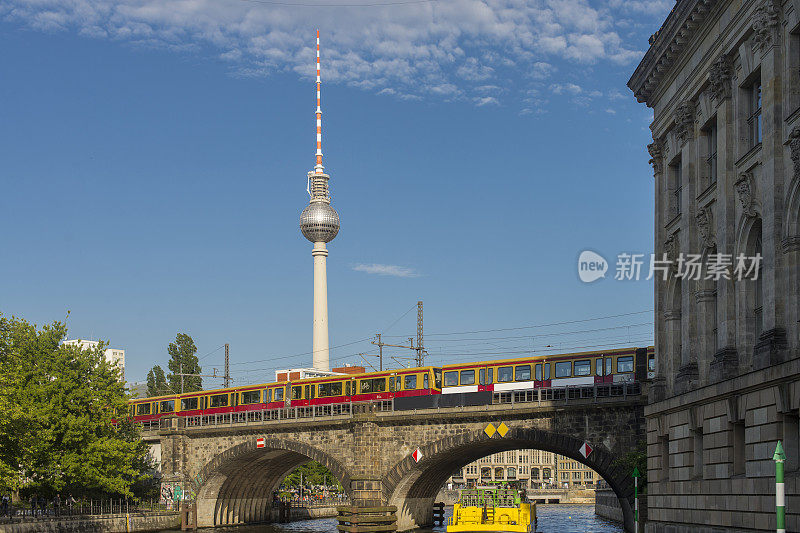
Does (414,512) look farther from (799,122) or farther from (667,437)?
(799,122)

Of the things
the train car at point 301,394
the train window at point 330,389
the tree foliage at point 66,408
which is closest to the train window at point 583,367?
the train car at point 301,394

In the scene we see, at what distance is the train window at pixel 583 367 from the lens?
2442 inches

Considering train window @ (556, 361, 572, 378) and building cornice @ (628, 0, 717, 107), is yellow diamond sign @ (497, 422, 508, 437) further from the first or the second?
building cornice @ (628, 0, 717, 107)

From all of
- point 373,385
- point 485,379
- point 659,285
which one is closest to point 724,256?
point 659,285

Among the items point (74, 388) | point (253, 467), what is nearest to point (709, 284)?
point (74, 388)

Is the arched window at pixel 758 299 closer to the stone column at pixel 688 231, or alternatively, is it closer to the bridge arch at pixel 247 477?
the stone column at pixel 688 231

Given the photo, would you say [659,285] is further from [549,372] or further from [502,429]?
[502,429]

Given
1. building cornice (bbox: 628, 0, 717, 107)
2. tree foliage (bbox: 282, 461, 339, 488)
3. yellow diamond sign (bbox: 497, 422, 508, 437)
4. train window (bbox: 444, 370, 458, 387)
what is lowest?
tree foliage (bbox: 282, 461, 339, 488)

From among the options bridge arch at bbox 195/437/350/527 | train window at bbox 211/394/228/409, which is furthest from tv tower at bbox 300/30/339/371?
train window at bbox 211/394/228/409

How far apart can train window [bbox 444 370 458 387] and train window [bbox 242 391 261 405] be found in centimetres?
2028

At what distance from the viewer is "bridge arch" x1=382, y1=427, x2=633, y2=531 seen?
196 ft

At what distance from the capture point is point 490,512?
4784cm

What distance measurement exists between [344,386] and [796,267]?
5032 cm

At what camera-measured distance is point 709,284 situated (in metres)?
37.5
